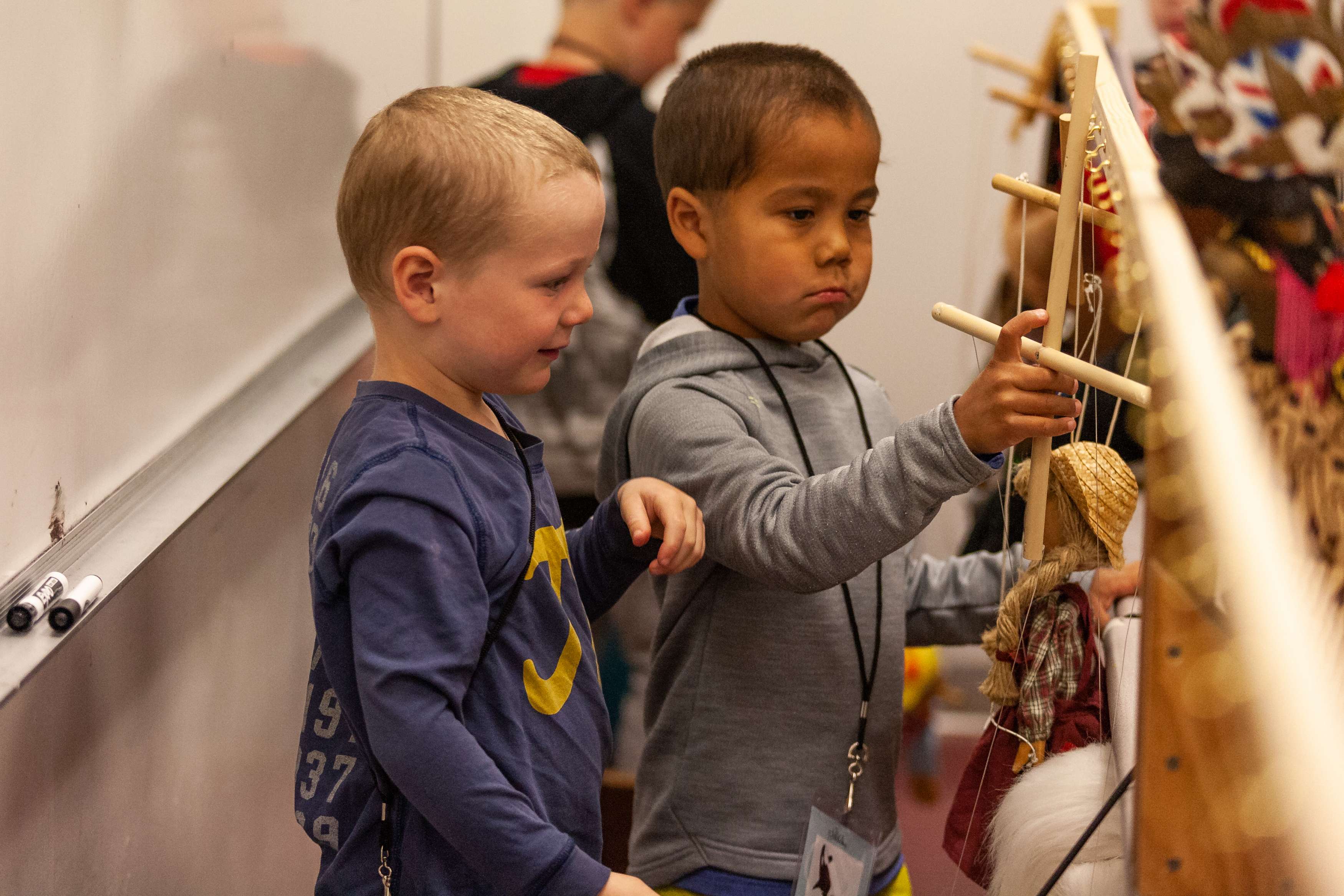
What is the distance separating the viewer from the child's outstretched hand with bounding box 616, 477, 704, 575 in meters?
0.75

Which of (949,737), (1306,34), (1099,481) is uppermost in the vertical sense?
(1306,34)

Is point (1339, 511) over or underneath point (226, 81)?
over

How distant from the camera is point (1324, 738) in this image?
280 millimetres

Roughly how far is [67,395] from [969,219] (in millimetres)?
1540

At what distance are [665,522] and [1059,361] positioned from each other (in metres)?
0.25

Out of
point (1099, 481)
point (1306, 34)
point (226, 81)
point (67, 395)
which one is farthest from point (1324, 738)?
point (226, 81)

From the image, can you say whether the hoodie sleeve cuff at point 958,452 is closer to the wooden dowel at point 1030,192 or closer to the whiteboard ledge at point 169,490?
the wooden dowel at point 1030,192

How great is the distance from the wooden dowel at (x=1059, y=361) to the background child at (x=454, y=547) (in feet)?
0.68

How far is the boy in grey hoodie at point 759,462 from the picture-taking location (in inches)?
33.8

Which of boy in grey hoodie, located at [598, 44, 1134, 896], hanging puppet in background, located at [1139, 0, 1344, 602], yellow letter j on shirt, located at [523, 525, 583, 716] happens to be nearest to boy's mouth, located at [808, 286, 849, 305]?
boy in grey hoodie, located at [598, 44, 1134, 896]

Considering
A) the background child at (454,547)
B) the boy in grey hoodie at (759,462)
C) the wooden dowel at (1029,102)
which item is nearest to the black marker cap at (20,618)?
the background child at (454,547)

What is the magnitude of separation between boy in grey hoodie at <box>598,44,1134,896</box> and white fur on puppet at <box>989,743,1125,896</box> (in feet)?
0.67

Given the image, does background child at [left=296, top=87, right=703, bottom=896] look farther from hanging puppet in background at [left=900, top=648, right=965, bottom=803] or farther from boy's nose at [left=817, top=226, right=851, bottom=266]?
hanging puppet in background at [left=900, top=648, right=965, bottom=803]

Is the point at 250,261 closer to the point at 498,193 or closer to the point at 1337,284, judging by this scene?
the point at 498,193
